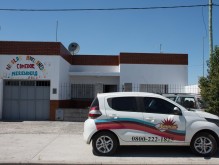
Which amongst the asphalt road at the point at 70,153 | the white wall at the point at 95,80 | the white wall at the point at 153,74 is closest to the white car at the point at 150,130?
the asphalt road at the point at 70,153

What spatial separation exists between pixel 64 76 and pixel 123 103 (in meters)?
11.7

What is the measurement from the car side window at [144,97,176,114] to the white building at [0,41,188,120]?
9.81 meters

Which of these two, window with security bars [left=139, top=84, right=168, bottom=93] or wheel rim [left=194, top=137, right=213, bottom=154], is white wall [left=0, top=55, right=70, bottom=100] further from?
wheel rim [left=194, top=137, right=213, bottom=154]

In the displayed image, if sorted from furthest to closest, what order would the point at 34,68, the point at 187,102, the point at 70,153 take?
the point at 34,68
the point at 187,102
the point at 70,153

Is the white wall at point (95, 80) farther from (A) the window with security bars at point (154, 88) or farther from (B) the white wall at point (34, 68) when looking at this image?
(B) the white wall at point (34, 68)

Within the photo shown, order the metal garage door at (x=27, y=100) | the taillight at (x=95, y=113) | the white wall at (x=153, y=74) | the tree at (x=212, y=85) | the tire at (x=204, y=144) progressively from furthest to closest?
the white wall at (x=153, y=74), the metal garage door at (x=27, y=100), the tree at (x=212, y=85), the taillight at (x=95, y=113), the tire at (x=204, y=144)

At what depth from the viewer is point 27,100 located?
17.8 meters

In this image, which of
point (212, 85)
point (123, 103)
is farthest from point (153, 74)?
point (123, 103)

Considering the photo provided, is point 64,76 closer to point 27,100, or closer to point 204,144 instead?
point 27,100

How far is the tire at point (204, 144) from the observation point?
8461mm

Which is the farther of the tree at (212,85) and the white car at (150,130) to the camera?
the tree at (212,85)

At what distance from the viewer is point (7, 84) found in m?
17.9

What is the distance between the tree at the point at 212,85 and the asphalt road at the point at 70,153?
2735 mm

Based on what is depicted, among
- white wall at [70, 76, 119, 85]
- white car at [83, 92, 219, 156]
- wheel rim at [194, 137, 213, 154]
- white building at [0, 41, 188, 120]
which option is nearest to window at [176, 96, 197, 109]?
white car at [83, 92, 219, 156]
